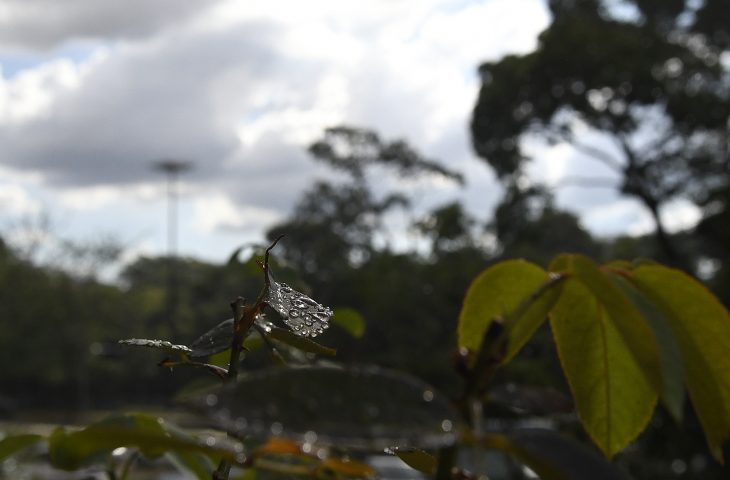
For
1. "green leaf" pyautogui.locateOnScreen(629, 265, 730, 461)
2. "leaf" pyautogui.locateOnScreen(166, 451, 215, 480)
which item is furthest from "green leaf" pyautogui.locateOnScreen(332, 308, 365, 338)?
"green leaf" pyautogui.locateOnScreen(629, 265, 730, 461)

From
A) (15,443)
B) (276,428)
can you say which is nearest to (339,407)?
(276,428)

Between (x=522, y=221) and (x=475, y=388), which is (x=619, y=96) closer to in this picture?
(x=522, y=221)

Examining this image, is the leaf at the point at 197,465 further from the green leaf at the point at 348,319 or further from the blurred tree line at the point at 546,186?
the blurred tree line at the point at 546,186

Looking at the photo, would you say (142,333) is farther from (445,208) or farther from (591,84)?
(591,84)

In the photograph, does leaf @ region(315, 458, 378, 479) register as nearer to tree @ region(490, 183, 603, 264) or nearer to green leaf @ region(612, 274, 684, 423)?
green leaf @ region(612, 274, 684, 423)

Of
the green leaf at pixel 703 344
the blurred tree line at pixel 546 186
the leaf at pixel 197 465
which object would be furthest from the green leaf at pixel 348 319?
the blurred tree line at pixel 546 186

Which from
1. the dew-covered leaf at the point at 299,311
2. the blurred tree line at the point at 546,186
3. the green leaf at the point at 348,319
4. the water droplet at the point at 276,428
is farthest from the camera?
the blurred tree line at the point at 546,186

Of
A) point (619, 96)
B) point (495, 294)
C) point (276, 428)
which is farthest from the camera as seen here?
point (619, 96)

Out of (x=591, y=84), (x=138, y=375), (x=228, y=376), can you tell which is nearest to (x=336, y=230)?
(x=591, y=84)
